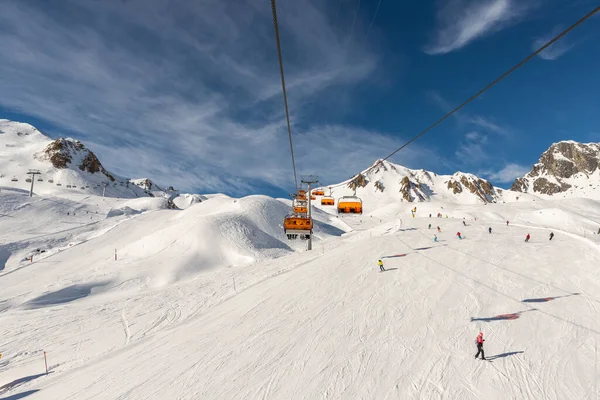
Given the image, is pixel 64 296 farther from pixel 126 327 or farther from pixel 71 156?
pixel 71 156

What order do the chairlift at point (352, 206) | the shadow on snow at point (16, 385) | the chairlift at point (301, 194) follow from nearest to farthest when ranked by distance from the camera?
the shadow on snow at point (16, 385)
the chairlift at point (352, 206)
the chairlift at point (301, 194)

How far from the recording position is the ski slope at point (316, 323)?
11891 mm

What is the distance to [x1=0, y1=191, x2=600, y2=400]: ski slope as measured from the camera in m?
11.9

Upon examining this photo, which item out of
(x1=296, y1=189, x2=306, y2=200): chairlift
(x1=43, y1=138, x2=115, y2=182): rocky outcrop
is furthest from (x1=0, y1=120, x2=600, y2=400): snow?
(x1=43, y1=138, x2=115, y2=182): rocky outcrop

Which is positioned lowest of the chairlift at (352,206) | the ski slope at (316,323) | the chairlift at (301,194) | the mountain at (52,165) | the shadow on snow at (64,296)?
the shadow on snow at (64,296)

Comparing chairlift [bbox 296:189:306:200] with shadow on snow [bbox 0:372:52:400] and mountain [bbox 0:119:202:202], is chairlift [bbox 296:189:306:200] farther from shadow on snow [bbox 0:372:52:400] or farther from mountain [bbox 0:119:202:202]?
mountain [bbox 0:119:202:202]

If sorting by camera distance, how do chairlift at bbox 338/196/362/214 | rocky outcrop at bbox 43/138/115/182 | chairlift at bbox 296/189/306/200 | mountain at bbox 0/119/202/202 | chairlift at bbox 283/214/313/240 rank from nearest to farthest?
chairlift at bbox 283/214/313/240, chairlift at bbox 338/196/362/214, chairlift at bbox 296/189/306/200, mountain at bbox 0/119/202/202, rocky outcrop at bbox 43/138/115/182

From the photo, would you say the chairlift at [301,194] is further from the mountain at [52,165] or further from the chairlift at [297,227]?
the mountain at [52,165]

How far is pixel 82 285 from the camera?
100 feet

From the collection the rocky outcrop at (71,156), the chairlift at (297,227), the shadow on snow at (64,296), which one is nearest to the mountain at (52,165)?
the rocky outcrop at (71,156)

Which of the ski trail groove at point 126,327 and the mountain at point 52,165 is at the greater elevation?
the mountain at point 52,165

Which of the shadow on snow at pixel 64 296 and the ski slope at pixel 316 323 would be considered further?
the shadow on snow at pixel 64 296

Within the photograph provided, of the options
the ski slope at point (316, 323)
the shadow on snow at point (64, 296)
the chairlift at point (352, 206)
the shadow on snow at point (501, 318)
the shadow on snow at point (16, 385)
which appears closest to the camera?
the ski slope at point (316, 323)

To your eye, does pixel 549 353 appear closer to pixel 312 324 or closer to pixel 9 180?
pixel 312 324
